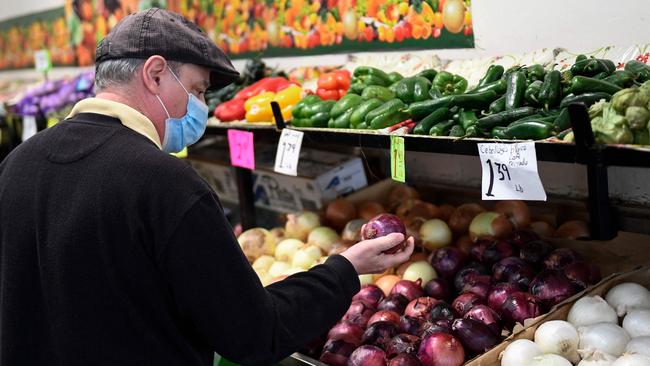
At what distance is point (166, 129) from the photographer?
6.39 ft

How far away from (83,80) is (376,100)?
4.01 metres

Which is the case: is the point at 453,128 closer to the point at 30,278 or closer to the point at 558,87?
the point at 558,87

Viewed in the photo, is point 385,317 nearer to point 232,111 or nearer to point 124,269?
point 124,269

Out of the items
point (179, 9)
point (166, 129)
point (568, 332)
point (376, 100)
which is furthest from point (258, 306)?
point (179, 9)

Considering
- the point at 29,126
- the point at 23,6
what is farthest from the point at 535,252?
the point at 23,6

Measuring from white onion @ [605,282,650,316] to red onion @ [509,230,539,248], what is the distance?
0.52 meters

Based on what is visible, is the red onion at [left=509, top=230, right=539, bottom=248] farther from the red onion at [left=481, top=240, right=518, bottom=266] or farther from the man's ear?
the man's ear

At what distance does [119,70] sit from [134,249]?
1.61ft

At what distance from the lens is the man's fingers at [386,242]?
6.81 feet

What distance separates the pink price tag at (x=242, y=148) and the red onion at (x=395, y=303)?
1058mm

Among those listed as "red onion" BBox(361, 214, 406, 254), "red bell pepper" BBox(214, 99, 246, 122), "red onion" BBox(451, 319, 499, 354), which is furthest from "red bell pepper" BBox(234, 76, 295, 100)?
"red onion" BBox(451, 319, 499, 354)

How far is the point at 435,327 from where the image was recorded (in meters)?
2.37

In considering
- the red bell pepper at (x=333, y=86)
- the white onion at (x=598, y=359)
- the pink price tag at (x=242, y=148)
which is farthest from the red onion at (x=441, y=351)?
the red bell pepper at (x=333, y=86)

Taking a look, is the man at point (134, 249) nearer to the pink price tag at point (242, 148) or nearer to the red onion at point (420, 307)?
the red onion at point (420, 307)
